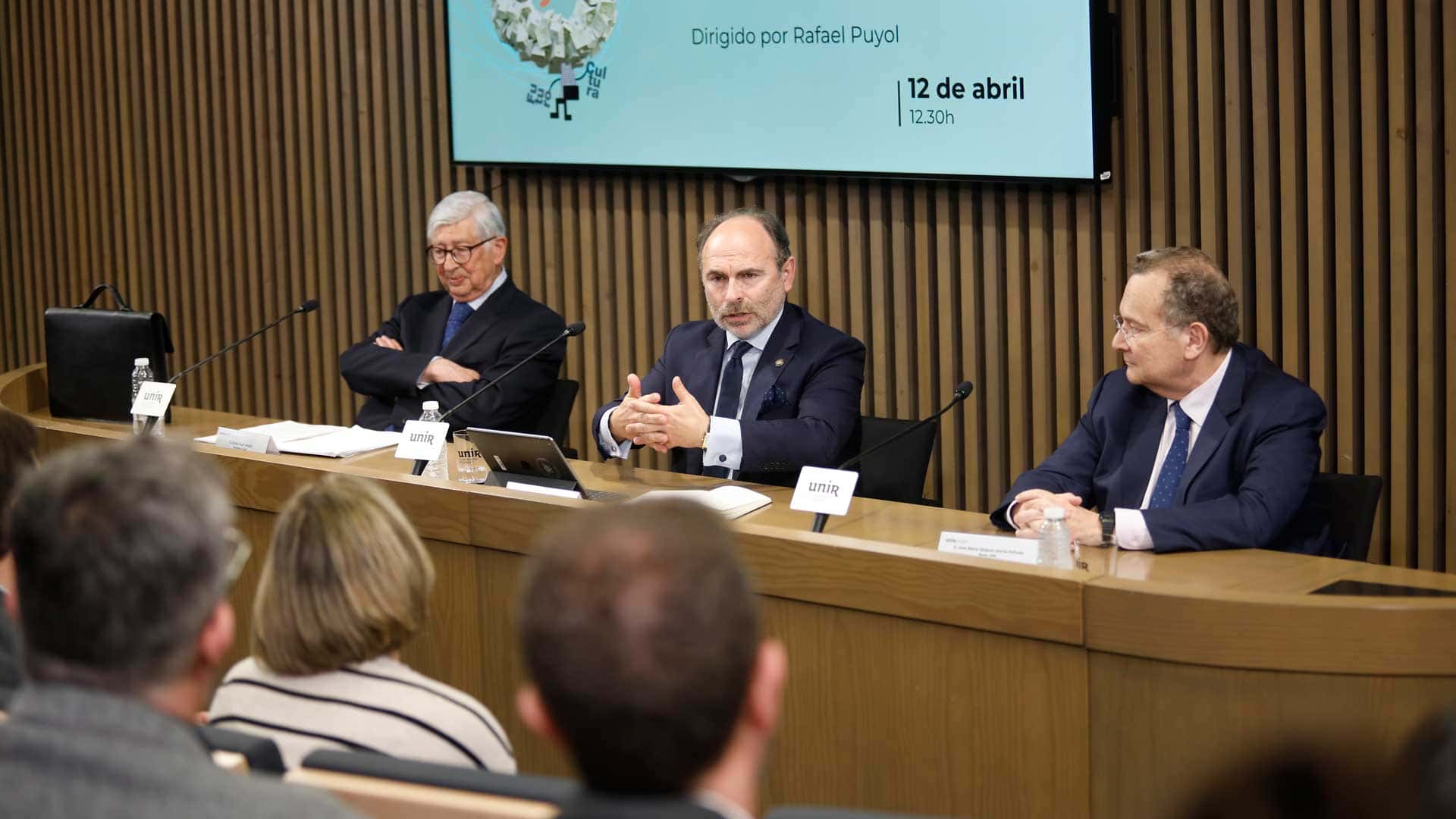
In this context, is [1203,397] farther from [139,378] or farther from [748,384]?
[139,378]

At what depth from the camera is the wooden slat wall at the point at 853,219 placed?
4070 mm

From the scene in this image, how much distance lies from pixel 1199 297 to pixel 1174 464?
13.5 inches

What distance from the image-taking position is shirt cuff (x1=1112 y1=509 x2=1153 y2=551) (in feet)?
9.54

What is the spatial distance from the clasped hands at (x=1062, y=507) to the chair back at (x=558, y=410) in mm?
1712

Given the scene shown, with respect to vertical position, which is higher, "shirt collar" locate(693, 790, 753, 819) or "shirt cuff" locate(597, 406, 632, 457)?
"shirt cuff" locate(597, 406, 632, 457)

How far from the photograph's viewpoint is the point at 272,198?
662cm

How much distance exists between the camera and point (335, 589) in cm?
205

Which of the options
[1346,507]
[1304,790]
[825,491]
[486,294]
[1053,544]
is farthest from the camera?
[486,294]

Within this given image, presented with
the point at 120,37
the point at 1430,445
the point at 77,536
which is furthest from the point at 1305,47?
the point at 120,37

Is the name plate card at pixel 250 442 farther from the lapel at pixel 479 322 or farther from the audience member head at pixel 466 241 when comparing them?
the audience member head at pixel 466 241

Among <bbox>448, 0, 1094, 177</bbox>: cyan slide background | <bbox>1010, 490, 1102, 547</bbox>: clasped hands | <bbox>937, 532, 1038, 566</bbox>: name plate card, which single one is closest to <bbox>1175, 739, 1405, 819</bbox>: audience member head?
<bbox>937, 532, 1038, 566</bbox>: name plate card

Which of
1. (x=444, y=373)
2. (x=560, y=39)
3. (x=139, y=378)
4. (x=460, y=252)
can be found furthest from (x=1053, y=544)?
(x=560, y=39)

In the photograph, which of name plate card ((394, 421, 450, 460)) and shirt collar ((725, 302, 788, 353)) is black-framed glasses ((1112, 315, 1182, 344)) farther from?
name plate card ((394, 421, 450, 460))

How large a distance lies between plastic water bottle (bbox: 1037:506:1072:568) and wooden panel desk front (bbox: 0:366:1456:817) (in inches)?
2.1
